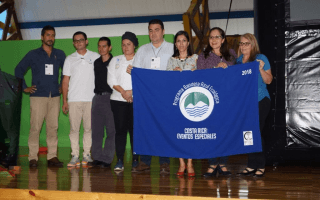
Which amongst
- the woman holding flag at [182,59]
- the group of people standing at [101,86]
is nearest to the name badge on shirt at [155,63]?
the group of people standing at [101,86]

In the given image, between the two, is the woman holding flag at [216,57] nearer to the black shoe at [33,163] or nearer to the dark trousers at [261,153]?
the dark trousers at [261,153]

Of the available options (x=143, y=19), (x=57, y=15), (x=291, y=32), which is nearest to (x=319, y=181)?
(x=291, y=32)

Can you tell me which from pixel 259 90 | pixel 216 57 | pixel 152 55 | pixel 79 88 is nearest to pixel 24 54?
pixel 79 88

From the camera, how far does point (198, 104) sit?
2.94m

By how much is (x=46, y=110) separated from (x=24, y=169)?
807mm

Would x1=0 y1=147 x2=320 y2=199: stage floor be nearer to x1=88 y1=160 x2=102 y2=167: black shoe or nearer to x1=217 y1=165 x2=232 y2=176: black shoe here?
x1=217 y1=165 x2=232 y2=176: black shoe

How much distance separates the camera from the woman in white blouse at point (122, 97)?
3.49m

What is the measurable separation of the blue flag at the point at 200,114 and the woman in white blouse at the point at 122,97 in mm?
425

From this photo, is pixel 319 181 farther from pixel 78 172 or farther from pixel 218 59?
pixel 78 172

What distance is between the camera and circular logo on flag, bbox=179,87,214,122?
293cm

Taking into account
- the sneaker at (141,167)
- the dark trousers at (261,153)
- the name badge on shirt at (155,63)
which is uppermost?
the name badge on shirt at (155,63)

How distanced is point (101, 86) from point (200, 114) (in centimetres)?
147

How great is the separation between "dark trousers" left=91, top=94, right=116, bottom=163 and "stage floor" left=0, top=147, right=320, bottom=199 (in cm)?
31

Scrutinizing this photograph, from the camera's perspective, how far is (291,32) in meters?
3.66
